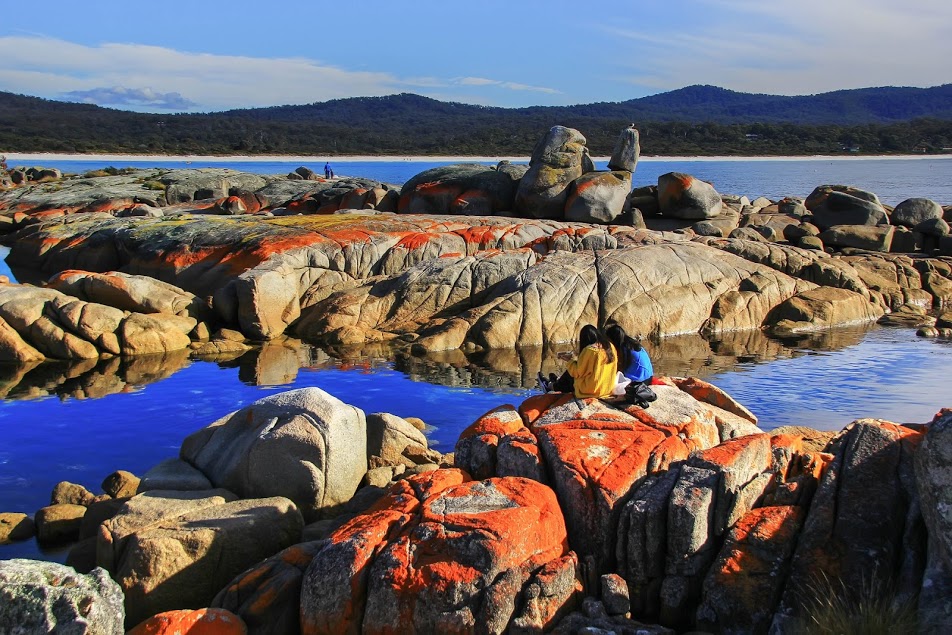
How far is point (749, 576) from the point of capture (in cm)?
674

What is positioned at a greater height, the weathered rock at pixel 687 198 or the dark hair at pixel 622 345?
Result: the weathered rock at pixel 687 198

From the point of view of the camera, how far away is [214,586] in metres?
7.75

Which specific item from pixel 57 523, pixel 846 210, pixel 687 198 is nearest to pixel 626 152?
→ pixel 687 198

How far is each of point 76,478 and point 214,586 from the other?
4308mm

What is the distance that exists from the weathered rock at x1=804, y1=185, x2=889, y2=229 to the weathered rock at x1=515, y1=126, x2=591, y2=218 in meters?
8.34

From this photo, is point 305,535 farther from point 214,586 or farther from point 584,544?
point 584,544

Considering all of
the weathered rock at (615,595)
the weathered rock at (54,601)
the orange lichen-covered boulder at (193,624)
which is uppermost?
the weathered rock at (54,601)

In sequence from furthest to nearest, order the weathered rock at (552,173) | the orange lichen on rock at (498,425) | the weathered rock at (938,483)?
the weathered rock at (552,173), the orange lichen on rock at (498,425), the weathered rock at (938,483)

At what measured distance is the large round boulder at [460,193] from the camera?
97.1ft

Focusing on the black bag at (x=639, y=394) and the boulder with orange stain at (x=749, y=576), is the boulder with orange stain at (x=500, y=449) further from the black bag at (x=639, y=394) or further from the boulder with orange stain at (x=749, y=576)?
the boulder with orange stain at (x=749, y=576)

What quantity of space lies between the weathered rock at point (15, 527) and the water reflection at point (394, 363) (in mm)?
5799

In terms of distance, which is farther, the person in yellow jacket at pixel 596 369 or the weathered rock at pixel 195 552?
the person in yellow jacket at pixel 596 369

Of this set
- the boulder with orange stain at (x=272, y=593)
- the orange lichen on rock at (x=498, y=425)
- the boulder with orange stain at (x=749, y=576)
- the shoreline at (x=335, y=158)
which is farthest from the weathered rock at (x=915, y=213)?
the shoreline at (x=335, y=158)

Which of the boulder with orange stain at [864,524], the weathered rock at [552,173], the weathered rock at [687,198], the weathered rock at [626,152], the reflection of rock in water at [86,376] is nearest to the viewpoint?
the boulder with orange stain at [864,524]
